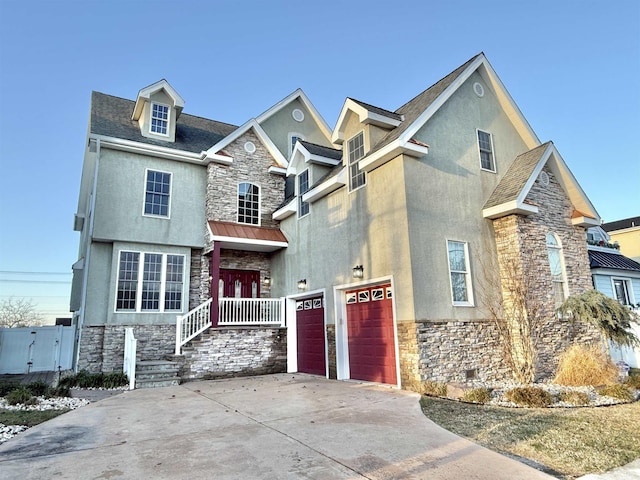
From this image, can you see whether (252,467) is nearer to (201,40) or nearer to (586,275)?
(586,275)

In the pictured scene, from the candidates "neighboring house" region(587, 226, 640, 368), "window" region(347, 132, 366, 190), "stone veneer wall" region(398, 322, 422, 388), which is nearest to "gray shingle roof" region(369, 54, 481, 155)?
"window" region(347, 132, 366, 190)

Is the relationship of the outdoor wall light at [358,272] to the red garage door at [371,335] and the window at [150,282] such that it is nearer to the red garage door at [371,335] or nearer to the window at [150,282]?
the red garage door at [371,335]

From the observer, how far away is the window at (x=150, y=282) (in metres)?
13.0

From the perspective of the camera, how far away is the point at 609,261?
50.6 feet

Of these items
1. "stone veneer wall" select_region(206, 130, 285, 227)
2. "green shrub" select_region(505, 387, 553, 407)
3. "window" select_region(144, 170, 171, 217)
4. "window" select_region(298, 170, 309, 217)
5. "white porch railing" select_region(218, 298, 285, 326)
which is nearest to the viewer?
"green shrub" select_region(505, 387, 553, 407)

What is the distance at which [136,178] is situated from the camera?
13742mm

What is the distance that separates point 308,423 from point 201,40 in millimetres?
14215

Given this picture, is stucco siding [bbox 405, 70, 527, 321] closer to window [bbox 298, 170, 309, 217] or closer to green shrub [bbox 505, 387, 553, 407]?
green shrub [bbox 505, 387, 553, 407]

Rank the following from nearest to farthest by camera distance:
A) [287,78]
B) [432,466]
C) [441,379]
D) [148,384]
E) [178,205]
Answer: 1. [432,466]
2. [441,379]
3. [148,384]
4. [178,205]
5. [287,78]

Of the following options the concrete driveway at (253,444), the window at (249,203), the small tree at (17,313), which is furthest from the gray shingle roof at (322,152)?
the small tree at (17,313)

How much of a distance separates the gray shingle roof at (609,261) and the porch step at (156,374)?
1510 cm

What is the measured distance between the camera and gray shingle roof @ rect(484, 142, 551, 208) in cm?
1104

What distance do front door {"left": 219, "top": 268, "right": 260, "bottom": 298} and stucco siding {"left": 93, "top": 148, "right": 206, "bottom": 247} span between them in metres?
1.79

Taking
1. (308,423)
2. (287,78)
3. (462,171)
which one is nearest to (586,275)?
(462,171)
